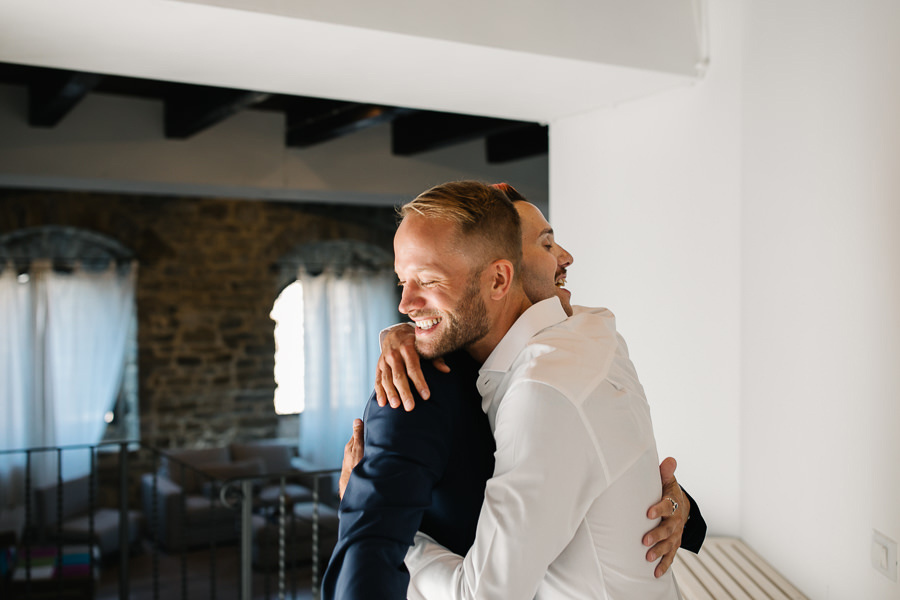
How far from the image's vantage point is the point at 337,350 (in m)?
8.66

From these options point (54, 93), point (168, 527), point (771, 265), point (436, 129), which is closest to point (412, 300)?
point (771, 265)

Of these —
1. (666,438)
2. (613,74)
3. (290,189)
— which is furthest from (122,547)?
(613,74)

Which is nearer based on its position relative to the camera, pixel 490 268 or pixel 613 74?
pixel 490 268

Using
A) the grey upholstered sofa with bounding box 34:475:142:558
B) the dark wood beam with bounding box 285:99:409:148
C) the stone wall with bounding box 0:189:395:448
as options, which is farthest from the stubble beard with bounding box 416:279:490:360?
the stone wall with bounding box 0:189:395:448

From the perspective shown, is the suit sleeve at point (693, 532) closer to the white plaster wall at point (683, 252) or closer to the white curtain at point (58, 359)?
the white plaster wall at point (683, 252)

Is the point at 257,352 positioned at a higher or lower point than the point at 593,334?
lower

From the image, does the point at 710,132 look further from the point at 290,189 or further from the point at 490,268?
the point at 290,189

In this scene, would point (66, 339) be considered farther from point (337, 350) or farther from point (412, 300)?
point (412, 300)

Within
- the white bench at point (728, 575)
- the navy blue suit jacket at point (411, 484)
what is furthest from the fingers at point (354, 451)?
the white bench at point (728, 575)

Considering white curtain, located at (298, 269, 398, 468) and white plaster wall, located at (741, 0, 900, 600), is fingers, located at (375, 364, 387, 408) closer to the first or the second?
white plaster wall, located at (741, 0, 900, 600)

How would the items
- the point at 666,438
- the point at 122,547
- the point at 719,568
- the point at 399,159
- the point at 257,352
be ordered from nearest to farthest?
the point at 719,568
the point at 666,438
the point at 122,547
the point at 399,159
the point at 257,352

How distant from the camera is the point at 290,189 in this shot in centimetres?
561

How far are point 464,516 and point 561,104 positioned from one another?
6.42ft

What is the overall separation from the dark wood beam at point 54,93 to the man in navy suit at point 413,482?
3.27 metres
